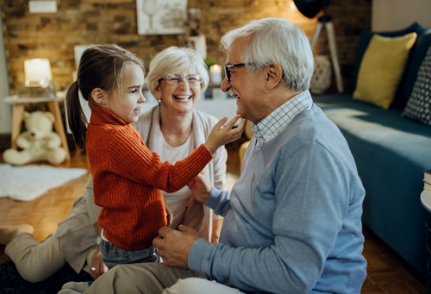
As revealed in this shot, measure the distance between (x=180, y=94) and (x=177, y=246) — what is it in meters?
0.79

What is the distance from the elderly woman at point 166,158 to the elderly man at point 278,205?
20.6 inches

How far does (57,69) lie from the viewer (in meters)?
4.26

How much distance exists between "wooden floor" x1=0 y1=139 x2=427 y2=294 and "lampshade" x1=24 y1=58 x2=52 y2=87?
3.04 ft

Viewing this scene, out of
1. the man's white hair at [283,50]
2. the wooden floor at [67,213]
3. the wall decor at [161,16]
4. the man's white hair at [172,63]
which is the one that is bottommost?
the wooden floor at [67,213]

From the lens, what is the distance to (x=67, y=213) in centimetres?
259

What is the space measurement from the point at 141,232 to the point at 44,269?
84 centimetres

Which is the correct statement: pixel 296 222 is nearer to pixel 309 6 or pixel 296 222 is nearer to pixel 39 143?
pixel 309 6

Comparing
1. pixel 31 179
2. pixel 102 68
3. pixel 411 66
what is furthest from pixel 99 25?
pixel 102 68

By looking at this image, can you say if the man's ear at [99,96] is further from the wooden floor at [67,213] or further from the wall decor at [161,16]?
the wall decor at [161,16]

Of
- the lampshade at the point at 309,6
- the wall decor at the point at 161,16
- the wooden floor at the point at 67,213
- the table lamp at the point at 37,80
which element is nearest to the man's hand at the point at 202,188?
the wooden floor at the point at 67,213

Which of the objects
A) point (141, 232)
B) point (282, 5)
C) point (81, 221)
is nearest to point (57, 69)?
point (282, 5)

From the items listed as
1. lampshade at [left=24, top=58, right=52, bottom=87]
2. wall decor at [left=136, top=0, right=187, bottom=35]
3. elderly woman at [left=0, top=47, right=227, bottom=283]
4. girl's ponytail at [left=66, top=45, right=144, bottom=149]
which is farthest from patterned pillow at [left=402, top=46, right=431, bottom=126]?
lampshade at [left=24, top=58, right=52, bottom=87]

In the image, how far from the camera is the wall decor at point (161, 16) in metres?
4.18

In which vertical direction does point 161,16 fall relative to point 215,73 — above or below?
above
